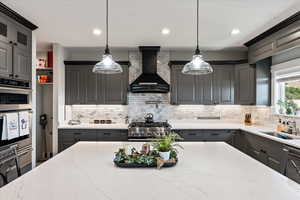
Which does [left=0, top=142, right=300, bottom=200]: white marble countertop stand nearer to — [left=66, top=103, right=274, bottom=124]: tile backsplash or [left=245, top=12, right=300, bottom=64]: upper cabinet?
[left=245, top=12, right=300, bottom=64]: upper cabinet

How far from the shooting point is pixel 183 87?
14.3ft

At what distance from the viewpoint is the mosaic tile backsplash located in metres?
4.57

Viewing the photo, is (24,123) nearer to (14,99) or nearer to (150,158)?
(14,99)

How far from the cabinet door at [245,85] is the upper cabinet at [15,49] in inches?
163

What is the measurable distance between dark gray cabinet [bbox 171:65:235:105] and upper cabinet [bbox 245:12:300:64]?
0.63m

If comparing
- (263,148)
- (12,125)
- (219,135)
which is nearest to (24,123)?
(12,125)

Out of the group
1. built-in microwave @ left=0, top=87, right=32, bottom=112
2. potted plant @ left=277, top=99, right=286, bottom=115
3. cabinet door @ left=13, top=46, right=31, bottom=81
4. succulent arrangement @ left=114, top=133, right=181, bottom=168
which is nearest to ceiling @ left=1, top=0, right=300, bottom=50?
cabinet door @ left=13, top=46, right=31, bottom=81

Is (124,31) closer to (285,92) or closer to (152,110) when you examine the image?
(152,110)

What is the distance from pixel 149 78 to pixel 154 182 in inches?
123

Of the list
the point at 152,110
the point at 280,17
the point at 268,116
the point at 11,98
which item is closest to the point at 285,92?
the point at 268,116

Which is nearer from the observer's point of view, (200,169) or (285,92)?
(200,169)

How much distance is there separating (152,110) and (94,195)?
11.7 feet

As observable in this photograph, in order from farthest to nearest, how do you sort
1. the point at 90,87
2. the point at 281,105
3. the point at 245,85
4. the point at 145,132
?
the point at 90,87 < the point at 245,85 < the point at 145,132 < the point at 281,105

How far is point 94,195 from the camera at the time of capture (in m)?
1.06
